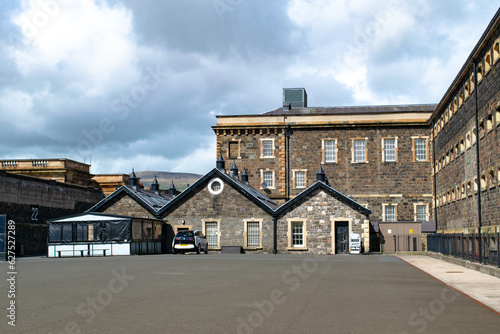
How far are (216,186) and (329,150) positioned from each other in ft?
41.2

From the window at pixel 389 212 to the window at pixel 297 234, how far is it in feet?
36.2

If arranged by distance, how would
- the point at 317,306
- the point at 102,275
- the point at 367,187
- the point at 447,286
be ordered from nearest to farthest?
the point at 317,306, the point at 447,286, the point at 102,275, the point at 367,187

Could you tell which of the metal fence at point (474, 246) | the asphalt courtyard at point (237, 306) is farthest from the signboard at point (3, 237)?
the metal fence at point (474, 246)

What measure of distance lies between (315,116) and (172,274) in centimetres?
3676

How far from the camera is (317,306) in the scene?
450 inches

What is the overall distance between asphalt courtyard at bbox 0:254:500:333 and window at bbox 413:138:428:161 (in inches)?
1421

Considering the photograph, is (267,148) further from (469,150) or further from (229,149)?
(469,150)

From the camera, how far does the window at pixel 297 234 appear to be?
43.9m

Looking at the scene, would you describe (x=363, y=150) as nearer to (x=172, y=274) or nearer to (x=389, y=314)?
(x=172, y=274)

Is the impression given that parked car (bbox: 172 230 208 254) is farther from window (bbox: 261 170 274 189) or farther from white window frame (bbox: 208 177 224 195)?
window (bbox: 261 170 274 189)

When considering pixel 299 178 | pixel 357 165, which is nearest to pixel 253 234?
pixel 299 178

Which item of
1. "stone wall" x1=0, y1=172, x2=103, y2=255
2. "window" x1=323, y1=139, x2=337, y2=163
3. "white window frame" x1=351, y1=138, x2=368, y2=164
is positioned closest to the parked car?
"stone wall" x1=0, y1=172, x2=103, y2=255

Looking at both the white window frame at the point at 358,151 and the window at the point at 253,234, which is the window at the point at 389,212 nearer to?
the white window frame at the point at 358,151

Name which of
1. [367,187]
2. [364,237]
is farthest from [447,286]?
[367,187]
